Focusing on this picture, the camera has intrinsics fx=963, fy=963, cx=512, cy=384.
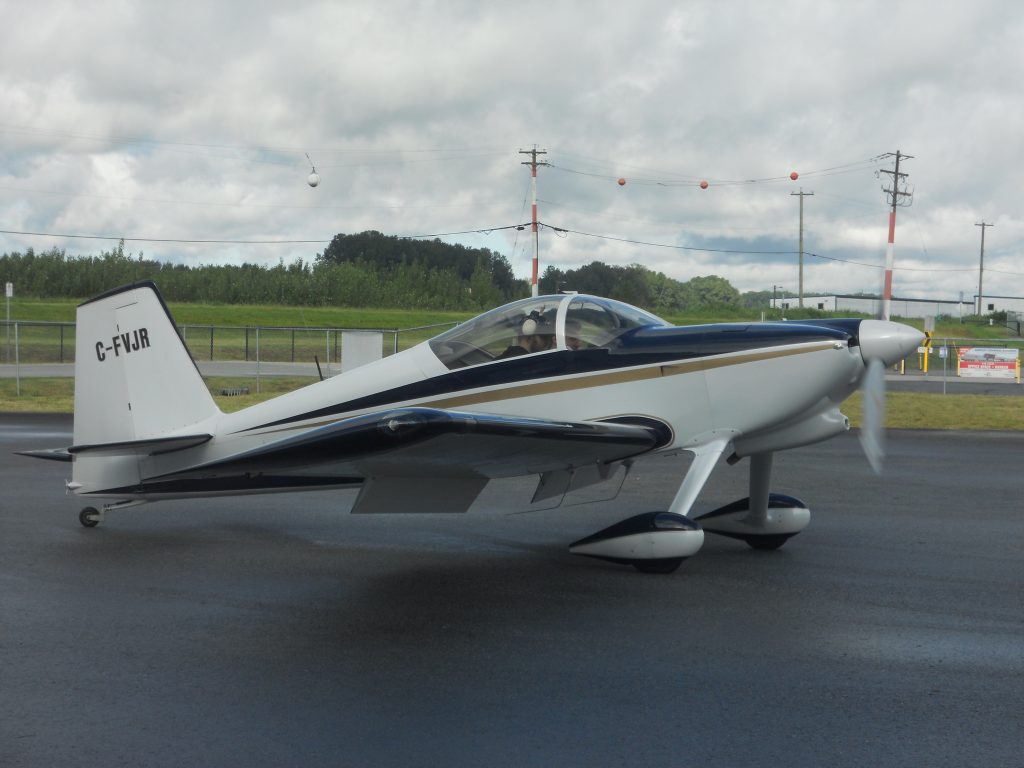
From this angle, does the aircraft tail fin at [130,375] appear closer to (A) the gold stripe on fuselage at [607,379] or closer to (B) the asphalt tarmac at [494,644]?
(B) the asphalt tarmac at [494,644]

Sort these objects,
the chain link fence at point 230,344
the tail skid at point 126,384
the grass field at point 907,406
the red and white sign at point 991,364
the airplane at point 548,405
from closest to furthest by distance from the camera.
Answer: the airplane at point 548,405
the tail skid at point 126,384
the grass field at point 907,406
the red and white sign at point 991,364
the chain link fence at point 230,344

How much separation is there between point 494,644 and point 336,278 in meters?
61.5

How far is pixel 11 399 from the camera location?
2238 centimetres

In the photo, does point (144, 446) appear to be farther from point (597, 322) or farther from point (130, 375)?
point (597, 322)

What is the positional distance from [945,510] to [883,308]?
2506 mm

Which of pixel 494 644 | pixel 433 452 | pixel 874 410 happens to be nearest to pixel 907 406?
pixel 874 410

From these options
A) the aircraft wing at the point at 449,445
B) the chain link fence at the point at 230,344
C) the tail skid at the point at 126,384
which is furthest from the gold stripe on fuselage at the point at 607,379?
the chain link fence at the point at 230,344

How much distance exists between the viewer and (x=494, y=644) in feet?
17.3

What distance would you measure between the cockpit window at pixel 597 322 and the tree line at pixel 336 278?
160ft

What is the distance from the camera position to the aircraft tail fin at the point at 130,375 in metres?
7.80

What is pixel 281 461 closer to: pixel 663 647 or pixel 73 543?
pixel 663 647

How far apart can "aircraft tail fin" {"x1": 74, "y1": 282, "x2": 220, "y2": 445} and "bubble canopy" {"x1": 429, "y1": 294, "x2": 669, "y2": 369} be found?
221cm

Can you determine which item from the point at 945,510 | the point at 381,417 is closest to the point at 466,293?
the point at 945,510

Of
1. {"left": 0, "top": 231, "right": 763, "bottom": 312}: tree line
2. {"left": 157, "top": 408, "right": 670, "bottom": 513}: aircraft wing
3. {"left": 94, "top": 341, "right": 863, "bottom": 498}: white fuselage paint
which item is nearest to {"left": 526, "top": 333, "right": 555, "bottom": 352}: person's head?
Answer: {"left": 94, "top": 341, "right": 863, "bottom": 498}: white fuselage paint
